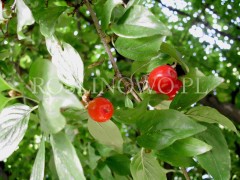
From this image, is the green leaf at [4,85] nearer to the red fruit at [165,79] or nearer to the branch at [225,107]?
the red fruit at [165,79]

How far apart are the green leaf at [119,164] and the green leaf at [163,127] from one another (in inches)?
18.4

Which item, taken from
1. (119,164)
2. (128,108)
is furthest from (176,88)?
(119,164)

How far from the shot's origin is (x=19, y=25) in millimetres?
771

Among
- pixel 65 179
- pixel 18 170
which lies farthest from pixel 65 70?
pixel 18 170

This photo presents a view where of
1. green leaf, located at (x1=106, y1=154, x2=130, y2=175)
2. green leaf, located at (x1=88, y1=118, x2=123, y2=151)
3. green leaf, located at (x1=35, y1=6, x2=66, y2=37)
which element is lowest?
green leaf, located at (x1=106, y1=154, x2=130, y2=175)

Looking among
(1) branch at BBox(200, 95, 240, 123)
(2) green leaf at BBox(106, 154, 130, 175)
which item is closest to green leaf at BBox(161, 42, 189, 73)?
(2) green leaf at BBox(106, 154, 130, 175)

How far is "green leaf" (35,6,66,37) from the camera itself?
954 millimetres

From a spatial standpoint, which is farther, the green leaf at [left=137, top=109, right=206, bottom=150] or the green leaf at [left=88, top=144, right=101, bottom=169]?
the green leaf at [left=88, top=144, right=101, bottom=169]

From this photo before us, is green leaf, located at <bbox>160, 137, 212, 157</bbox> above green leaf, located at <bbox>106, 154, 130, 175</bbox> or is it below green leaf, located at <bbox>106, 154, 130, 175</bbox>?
above

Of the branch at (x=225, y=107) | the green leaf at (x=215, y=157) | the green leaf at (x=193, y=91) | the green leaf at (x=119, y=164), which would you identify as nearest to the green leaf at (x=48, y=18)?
the green leaf at (x=193, y=91)

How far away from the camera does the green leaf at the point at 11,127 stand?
75 cm

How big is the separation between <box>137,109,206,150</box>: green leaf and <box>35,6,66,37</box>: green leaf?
31 centimetres

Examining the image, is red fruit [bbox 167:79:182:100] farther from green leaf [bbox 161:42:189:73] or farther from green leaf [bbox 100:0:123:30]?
green leaf [bbox 100:0:123:30]

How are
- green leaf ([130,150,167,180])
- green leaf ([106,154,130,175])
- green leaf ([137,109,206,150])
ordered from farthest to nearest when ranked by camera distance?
green leaf ([106,154,130,175])
green leaf ([130,150,167,180])
green leaf ([137,109,206,150])
